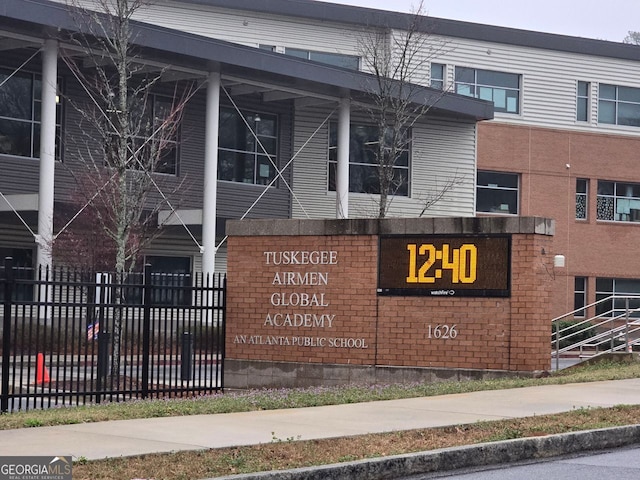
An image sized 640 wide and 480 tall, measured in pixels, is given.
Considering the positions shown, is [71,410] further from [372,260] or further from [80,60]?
[80,60]

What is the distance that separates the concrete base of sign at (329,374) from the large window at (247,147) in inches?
635

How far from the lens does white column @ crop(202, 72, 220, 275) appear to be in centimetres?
3127

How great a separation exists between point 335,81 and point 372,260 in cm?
1551

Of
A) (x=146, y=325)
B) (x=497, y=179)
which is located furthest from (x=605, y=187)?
(x=146, y=325)

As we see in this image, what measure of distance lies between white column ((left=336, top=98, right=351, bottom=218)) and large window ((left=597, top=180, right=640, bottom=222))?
1354 centimetres

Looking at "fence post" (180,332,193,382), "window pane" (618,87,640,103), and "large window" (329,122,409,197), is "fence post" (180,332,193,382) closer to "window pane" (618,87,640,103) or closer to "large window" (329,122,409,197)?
"large window" (329,122,409,197)

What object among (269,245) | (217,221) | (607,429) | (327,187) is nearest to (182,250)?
(217,221)

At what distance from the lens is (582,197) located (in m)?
43.5

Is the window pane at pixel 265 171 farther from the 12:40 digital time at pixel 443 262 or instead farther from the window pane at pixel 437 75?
the 12:40 digital time at pixel 443 262

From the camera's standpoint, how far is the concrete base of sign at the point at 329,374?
1764cm

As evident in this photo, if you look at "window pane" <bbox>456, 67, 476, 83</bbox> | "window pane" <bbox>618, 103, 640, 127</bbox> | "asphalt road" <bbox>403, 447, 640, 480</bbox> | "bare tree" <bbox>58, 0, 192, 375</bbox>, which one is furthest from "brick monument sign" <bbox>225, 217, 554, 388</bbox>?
"window pane" <bbox>618, 103, 640, 127</bbox>

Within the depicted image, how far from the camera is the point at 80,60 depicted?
30.7 metres

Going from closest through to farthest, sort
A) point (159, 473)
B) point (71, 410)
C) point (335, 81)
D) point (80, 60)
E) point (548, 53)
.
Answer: point (159, 473)
point (71, 410)
point (80, 60)
point (335, 81)
point (548, 53)

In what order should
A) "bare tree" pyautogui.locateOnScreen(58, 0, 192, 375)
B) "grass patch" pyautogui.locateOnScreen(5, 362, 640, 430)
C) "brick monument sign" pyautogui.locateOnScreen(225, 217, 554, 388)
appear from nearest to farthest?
"grass patch" pyautogui.locateOnScreen(5, 362, 640, 430) → "brick monument sign" pyautogui.locateOnScreen(225, 217, 554, 388) → "bare tree" pyautogui.locateOnScreen(58, 0, 192, 375)
